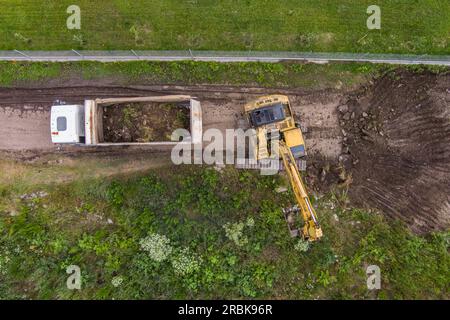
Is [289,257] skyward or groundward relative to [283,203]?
groundward

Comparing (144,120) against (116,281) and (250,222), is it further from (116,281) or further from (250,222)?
(116,281)

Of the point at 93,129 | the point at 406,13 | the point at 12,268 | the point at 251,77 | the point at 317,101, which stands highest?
the point at 406,13

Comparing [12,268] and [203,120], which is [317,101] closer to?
[203,120]

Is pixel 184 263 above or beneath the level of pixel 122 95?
beneath

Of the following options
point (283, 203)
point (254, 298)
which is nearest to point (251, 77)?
point (283, 203)

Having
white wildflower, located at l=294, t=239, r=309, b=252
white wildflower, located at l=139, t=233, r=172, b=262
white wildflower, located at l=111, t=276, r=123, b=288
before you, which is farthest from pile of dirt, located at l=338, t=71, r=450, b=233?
white wildflower, located at l=111, t=276, r=123, b=288

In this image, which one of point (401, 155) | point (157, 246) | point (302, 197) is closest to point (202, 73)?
point (302, 197)

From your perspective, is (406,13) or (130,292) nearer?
(130,292)
